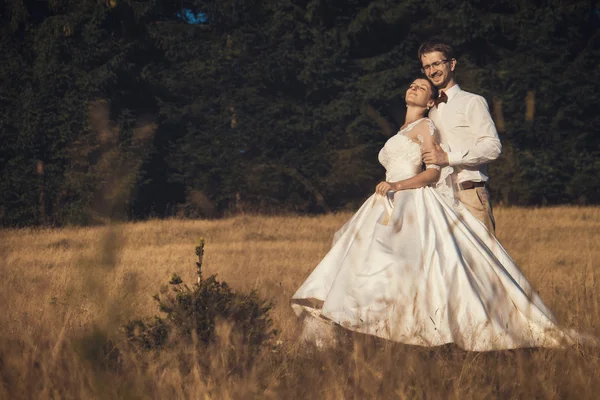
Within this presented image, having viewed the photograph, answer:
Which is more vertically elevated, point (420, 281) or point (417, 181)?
point (417, 181)

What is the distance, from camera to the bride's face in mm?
4824

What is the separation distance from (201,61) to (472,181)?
19.0m

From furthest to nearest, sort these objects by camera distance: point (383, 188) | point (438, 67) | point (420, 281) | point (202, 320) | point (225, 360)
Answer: point (438, 67) < point (383, 188) < point (420, 281) < point (202, 320) < point (225, 360)

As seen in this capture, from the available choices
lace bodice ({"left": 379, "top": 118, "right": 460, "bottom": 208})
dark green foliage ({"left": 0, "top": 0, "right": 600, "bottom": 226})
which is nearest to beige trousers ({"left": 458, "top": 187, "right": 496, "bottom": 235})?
lace bodice ({"left": 379, "top": 118, "right": 460, "bottom": 208})

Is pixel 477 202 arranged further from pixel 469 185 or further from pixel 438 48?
pixel 438 48

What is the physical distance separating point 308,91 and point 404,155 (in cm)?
1919

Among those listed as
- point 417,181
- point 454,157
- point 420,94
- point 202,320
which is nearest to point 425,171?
point 417,181

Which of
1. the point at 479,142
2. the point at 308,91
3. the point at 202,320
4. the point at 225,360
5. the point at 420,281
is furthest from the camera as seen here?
the point at 308,91

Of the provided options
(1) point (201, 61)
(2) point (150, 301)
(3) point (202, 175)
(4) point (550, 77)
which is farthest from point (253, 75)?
(2) point (150, 301)

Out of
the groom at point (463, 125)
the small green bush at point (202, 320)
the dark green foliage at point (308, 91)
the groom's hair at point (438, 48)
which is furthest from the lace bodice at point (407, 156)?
the dark green foliage at point (308, 91)

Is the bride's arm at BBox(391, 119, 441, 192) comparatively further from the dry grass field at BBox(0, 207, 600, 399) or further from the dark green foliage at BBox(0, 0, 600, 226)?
the dark green foliage at BBox(0, 0, 600, 226)

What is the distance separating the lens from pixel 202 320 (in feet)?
13.4

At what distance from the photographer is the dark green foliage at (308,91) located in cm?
2242

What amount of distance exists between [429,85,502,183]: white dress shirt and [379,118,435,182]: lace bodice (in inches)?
16.2
